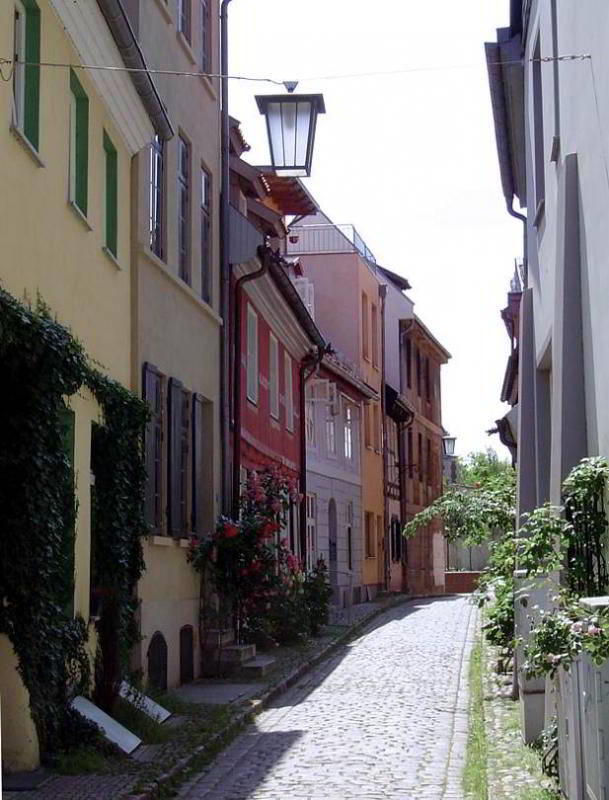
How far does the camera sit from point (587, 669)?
655 centimetres

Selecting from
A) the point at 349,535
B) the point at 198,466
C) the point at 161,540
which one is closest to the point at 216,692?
the point at 161,540

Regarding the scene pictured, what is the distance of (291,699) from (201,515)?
11.3ft

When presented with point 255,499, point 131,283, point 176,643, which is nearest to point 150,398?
point 131,283

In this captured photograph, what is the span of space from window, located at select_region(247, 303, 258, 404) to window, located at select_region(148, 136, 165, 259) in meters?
6.30

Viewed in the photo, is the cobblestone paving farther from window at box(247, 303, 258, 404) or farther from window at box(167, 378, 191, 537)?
window at box(247, 303, 258, 404)

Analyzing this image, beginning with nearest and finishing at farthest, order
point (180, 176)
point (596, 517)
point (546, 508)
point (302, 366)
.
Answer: point (596, 517) → point (546, 508) → point (180, 176) → point (302, 366)

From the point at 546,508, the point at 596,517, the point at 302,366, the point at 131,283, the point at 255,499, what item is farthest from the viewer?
the point at 302,366

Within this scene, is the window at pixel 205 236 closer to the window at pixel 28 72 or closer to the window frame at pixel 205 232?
the window frame at pixel 205 232

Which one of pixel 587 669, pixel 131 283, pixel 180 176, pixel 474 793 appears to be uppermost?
pixel 180 176

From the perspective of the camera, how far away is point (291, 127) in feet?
36.7

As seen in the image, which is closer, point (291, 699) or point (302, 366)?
point (291, 699)

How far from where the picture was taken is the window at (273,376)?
24281mm

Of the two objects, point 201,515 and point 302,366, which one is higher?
point 302,366

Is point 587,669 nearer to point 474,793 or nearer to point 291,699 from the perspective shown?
point 474,793
